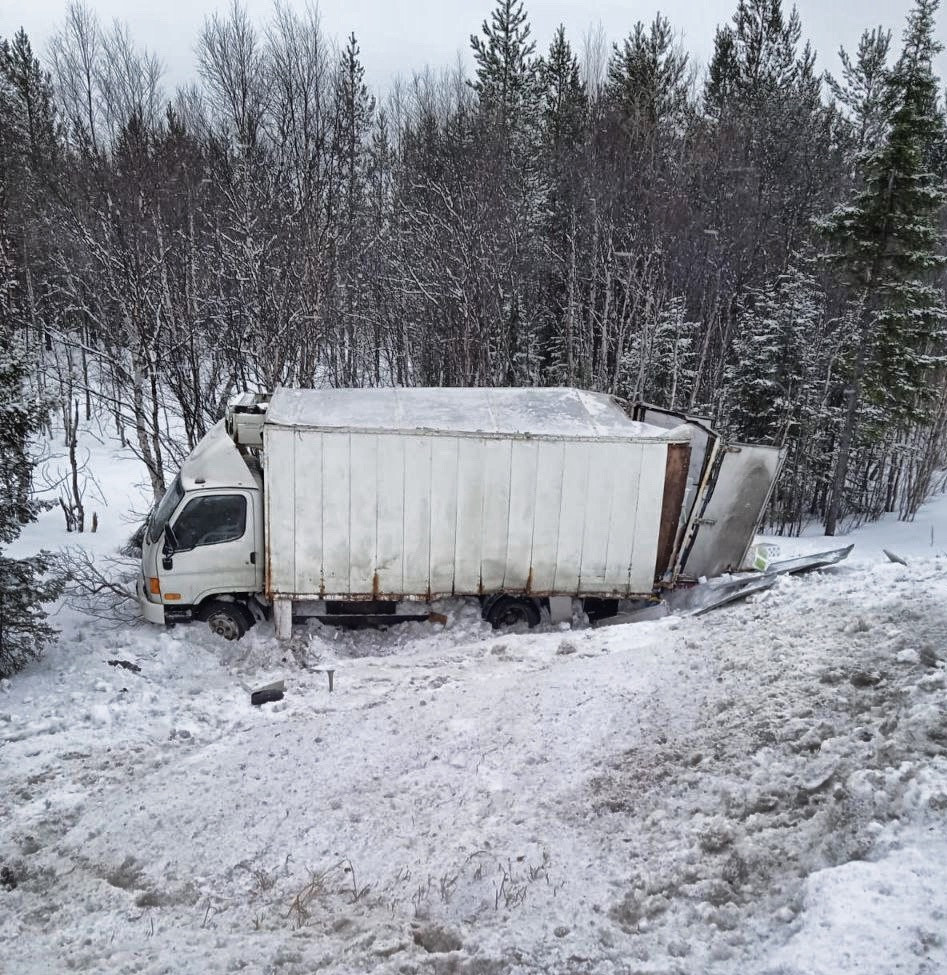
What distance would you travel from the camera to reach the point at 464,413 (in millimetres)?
9359

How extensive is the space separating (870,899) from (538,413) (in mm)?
6749

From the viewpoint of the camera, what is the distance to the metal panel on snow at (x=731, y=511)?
9805 mm

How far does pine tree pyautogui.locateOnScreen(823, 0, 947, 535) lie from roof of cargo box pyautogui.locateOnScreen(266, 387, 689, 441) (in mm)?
12977

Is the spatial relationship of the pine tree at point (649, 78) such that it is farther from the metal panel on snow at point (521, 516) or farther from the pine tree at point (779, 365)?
the metal panel on snow at point (521, 516)

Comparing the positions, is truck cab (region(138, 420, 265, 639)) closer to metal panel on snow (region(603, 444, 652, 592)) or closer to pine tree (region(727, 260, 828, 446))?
metal panel on snow (region(603, 444, 652, 592))

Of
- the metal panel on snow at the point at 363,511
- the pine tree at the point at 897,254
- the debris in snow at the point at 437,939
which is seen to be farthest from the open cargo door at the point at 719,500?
the pine tree at the point at 897,254

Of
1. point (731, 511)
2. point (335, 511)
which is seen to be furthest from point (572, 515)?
point (335, 511)

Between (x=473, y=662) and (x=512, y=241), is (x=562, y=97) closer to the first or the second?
(x=512, y=241)

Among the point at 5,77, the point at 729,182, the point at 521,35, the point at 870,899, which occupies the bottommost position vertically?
the point at 870,899

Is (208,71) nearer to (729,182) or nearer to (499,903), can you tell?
(729,182)

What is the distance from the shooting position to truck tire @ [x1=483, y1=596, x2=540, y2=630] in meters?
9.78

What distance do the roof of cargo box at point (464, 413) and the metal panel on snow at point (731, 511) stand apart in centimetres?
117

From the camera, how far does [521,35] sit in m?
27.2

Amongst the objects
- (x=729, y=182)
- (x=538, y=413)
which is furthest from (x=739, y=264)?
(x=538, y=413)
